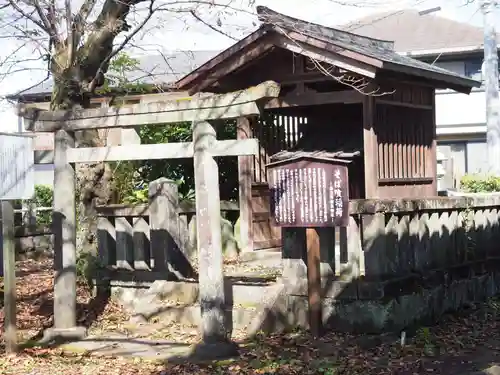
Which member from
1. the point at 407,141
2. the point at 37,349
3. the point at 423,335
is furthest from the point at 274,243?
the point at 37,349

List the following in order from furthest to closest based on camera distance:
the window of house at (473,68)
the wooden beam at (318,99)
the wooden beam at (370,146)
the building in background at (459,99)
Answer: the window of house at (473,68) < the building in background at (459,99) < the wooden beam at (318,99) < the wooden beam at (370,146)

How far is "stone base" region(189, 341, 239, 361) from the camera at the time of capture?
294 inches

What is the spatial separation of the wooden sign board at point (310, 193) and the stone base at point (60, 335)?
9.22 ft

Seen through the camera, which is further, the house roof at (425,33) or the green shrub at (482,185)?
the house roof at (425,33)

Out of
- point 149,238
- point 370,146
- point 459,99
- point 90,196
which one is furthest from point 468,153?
point 149,238

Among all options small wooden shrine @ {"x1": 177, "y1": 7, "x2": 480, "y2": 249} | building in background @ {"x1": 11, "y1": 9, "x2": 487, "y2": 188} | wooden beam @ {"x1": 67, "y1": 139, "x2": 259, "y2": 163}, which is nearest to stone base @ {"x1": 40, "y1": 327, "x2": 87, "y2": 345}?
wooden beam @ {"x1": 67, "y1": 139, "x2": 259, "y2": 163}

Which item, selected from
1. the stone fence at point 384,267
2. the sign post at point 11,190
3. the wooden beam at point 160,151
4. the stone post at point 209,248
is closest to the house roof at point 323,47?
the stone fence at point 384,267

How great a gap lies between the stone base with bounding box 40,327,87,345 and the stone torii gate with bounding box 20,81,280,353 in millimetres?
12

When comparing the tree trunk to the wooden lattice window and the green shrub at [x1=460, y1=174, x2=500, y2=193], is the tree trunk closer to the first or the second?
the wooden lattice window

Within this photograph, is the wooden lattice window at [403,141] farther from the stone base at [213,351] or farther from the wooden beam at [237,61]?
the stone base at [213,351]

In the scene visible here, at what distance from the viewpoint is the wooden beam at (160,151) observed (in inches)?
294

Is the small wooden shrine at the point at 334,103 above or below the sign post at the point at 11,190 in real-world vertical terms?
above

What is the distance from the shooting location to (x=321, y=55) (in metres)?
10.8

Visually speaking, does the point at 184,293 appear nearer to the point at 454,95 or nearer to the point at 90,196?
the point at 90,196
